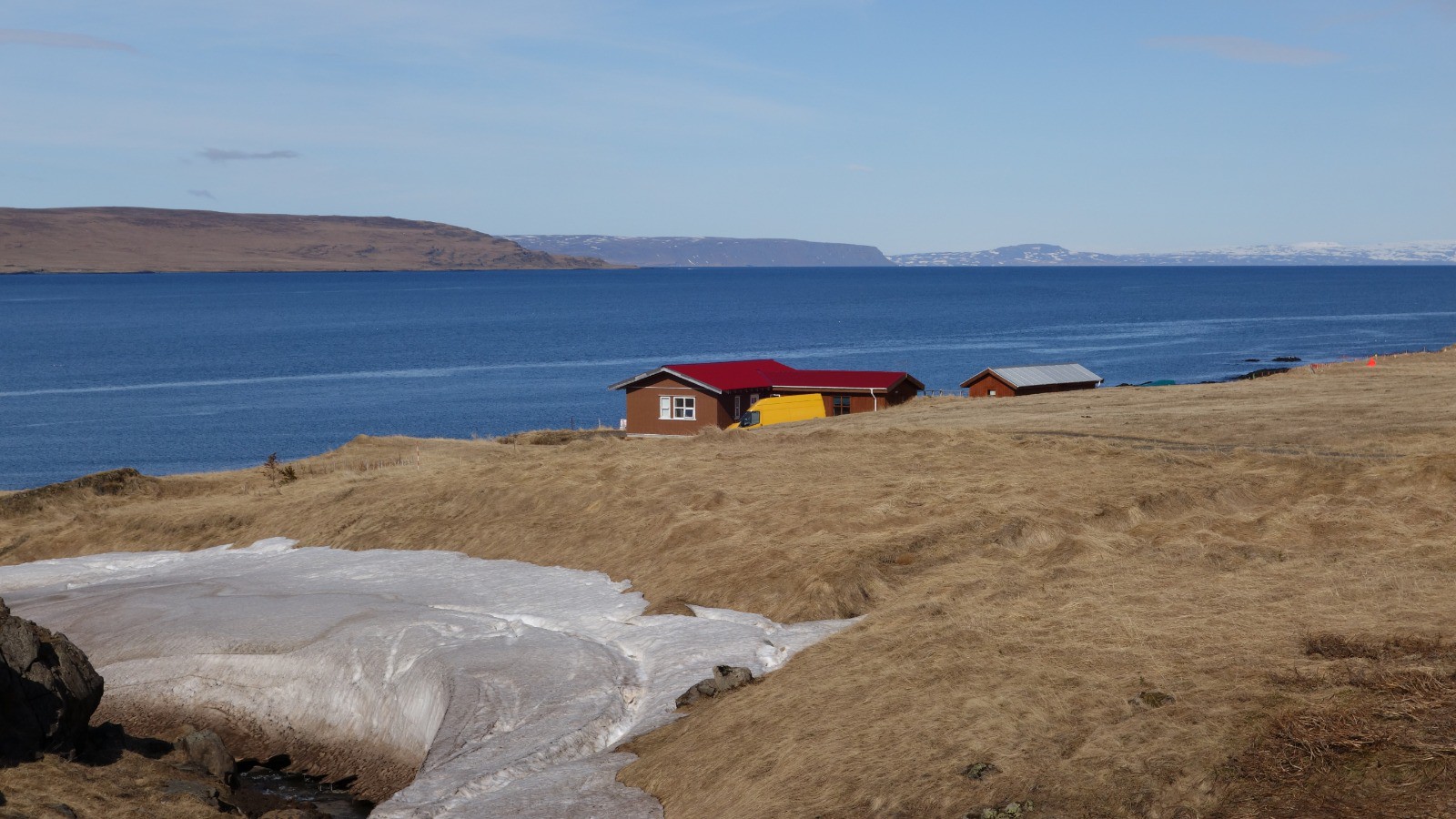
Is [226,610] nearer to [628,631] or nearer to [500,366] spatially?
[628,631]

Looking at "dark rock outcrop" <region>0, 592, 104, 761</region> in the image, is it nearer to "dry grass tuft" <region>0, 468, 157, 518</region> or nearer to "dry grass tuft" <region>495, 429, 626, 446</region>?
"dry grass tuft" <region>0, 468, 157, 518</region>

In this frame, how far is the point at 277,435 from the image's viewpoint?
9650 cm

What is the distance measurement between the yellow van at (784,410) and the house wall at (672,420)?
1530 mm

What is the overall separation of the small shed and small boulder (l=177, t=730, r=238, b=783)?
51120 mm

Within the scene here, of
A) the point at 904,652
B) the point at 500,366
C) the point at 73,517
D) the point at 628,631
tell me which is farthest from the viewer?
the point at 500,366

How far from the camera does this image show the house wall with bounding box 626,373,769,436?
68.9 metres

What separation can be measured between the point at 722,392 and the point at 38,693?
49996 mm

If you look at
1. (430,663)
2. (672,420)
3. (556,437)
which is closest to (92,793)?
(430,663)

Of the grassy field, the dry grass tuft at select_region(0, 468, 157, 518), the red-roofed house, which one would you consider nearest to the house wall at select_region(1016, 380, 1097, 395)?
the red-roofed house

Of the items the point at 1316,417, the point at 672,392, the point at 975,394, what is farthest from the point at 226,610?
the point at 975,394

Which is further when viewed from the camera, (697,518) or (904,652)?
(697,518)

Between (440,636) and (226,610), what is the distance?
690 centimetres

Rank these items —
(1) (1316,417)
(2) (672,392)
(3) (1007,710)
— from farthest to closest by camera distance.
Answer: (2) (672,392) → (1) (1316,417) → (3) (1007,710)

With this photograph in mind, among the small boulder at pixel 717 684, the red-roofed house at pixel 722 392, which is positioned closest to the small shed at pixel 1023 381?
the red-roofed house at pixel 722 392
